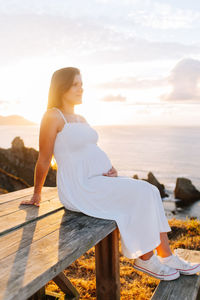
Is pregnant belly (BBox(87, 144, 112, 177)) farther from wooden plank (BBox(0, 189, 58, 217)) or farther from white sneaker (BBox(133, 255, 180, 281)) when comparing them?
white sneaker (BBox(133, 255, 180, 281))

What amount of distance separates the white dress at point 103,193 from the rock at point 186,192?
77.3 ft

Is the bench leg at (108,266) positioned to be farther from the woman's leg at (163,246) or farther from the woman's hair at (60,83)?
the woman's hair at (60,83)

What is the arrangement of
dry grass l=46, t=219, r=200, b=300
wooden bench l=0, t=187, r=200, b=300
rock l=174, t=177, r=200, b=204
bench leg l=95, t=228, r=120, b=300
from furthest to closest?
rock l=174, t=177, r=200, b=204 → dry grass l=46, t=219, r=200, b=300 → bench leg l=95, t=228, r=120, b=300 → wooden bench l=0, t=187, r=200, b=300

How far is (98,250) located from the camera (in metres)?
3.04

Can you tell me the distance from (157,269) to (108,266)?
0.51m

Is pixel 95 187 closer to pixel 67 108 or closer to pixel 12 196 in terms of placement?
pixel 67 108

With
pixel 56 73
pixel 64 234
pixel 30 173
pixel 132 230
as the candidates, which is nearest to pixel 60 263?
pixel 64 234

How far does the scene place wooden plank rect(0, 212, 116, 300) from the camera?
4.99 feet

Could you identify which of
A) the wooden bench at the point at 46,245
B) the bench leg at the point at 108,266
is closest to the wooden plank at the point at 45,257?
the wooden bench at the point at 46,245

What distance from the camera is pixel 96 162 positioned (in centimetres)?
338

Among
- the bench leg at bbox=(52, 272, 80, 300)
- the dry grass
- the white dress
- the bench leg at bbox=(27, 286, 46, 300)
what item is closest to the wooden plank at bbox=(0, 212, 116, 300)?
the white dress

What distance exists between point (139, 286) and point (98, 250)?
1.56 metres

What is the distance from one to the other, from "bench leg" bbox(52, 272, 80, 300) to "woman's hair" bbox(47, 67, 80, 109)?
2052mm

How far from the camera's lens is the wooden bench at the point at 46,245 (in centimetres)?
162
